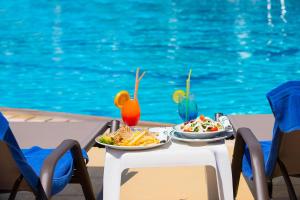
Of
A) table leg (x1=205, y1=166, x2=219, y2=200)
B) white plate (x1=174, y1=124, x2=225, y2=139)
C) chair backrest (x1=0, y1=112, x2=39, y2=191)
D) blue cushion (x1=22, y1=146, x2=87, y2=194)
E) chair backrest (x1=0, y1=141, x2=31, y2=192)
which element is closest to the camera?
chair backrest (x1=0, y1=112, x2=39, y2=191)

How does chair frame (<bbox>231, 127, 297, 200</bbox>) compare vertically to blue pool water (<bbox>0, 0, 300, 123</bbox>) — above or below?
above

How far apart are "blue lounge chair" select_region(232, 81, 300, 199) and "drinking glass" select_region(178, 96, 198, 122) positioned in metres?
0.46

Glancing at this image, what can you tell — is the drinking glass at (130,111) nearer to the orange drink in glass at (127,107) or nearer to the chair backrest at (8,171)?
the orange drink in glass at (127,107)

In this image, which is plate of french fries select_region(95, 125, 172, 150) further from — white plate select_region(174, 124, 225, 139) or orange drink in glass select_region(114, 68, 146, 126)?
orange drink in glass select_region(114, 68, 146, 126)

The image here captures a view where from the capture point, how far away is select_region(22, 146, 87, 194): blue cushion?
286cm

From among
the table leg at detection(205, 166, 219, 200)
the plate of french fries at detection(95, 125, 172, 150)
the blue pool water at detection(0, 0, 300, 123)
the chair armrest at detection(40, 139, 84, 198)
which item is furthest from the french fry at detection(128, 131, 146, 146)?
the blue pool water at detection(0, 0, 300, 123)

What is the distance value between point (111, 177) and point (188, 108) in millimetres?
734

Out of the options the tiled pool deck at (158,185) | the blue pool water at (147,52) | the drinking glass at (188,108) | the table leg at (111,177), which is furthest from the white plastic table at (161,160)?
the blue pool water at (147,52)

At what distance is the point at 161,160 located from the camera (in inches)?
114

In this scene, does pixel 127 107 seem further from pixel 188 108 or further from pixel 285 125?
pixel 285 125

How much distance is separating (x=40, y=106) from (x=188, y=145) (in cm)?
681

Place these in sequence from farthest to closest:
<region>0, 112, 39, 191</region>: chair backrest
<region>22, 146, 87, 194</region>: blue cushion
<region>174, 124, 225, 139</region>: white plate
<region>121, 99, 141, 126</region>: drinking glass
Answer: <region>121, 99, 141, 126</region>: drinking glass, <region>174, 124, 225, 139</region>: white plate, <region>22, 146, 87, 194</region>: blue cushion, <region>0, 112, 39, 191</region>: chair backrest

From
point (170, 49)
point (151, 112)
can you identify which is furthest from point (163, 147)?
point (170, 49)

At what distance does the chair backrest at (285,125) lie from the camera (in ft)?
8.41
